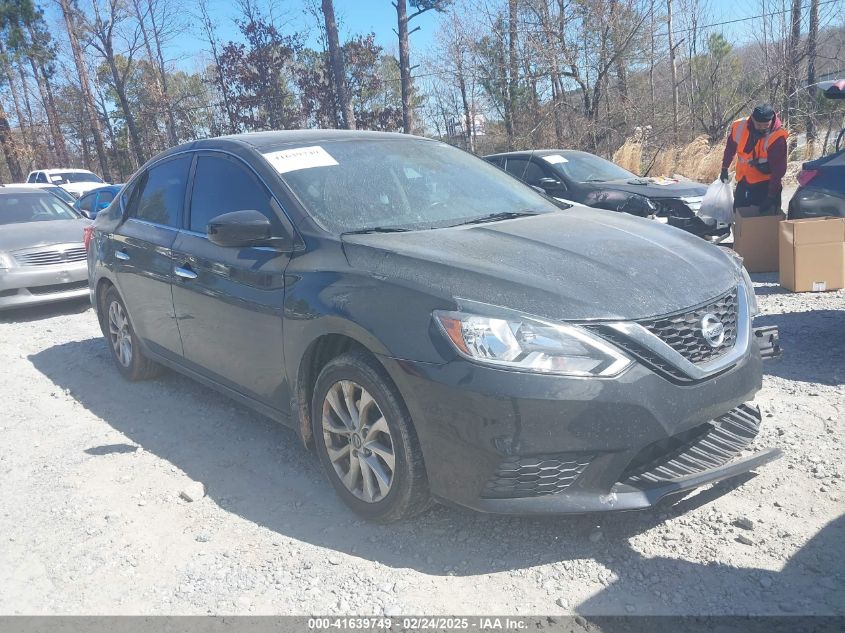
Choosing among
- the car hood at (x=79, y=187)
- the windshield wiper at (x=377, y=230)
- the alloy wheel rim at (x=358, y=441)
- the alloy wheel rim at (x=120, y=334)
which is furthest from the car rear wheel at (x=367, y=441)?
the car hood at (x=79, y=187)

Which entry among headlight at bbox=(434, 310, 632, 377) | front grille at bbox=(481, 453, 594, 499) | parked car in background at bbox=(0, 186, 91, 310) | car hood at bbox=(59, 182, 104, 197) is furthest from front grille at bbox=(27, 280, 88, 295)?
car hood at bbox=(59, 182, 104, 197)

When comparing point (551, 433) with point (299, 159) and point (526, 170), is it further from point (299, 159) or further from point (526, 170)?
point (526, 170)

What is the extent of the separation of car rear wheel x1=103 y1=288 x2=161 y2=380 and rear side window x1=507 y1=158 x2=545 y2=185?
6262mm

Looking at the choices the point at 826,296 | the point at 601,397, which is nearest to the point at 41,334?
the point at 601,397

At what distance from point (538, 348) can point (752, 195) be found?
6.66 meters

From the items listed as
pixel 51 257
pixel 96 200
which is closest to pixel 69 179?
pixel 96 200

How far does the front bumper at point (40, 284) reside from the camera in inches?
329

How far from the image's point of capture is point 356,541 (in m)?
3.13

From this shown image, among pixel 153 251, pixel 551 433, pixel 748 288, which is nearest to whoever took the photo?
pixel 551 433

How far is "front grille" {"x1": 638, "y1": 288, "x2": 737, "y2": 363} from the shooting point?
2.72 m

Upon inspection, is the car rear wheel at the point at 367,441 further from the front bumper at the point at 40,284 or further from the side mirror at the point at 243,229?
the front bumper at the point at 40,284

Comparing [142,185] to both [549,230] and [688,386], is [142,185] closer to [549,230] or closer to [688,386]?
[549,230]

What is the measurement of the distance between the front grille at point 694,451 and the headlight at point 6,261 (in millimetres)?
8101

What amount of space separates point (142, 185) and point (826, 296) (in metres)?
5.89
